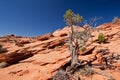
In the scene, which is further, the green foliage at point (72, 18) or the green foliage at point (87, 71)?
the green foliage at point (72, 18)

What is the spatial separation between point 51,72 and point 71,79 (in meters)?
2.81

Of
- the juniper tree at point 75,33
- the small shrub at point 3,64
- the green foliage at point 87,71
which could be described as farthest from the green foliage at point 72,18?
the small shrub at point 3,64

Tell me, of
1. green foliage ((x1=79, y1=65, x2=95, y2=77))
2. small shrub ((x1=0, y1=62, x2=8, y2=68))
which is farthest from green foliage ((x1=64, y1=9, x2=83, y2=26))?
small shrub ((x1=0, y1=62, x2=8, y2=68))

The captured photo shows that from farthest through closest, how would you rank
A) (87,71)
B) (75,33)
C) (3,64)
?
(3,64), (75,33), (87,71)

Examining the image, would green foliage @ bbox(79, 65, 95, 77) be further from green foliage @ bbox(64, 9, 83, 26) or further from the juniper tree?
green foliage @ bbox(64, 9, 83, 26)

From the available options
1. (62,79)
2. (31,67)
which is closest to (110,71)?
(62,79)

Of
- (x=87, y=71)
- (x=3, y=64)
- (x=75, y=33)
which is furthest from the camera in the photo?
(x=3, y=64)

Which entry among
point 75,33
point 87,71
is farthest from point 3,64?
point 87,71

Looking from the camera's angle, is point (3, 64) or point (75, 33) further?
point (3, 64)

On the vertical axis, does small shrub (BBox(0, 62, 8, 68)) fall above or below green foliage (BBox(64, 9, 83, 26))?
below

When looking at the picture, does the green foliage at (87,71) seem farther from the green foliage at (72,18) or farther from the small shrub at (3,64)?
the small shrub at (3,64)

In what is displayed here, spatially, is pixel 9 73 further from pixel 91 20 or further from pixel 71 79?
pixel 91 20

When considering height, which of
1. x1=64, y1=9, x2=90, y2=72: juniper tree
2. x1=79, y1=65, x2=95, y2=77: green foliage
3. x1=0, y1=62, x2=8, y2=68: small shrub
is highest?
x1=64, y1=9, x2=90, y2=72: juniper tree

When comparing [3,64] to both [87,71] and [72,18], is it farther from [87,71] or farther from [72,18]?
[87,71]
